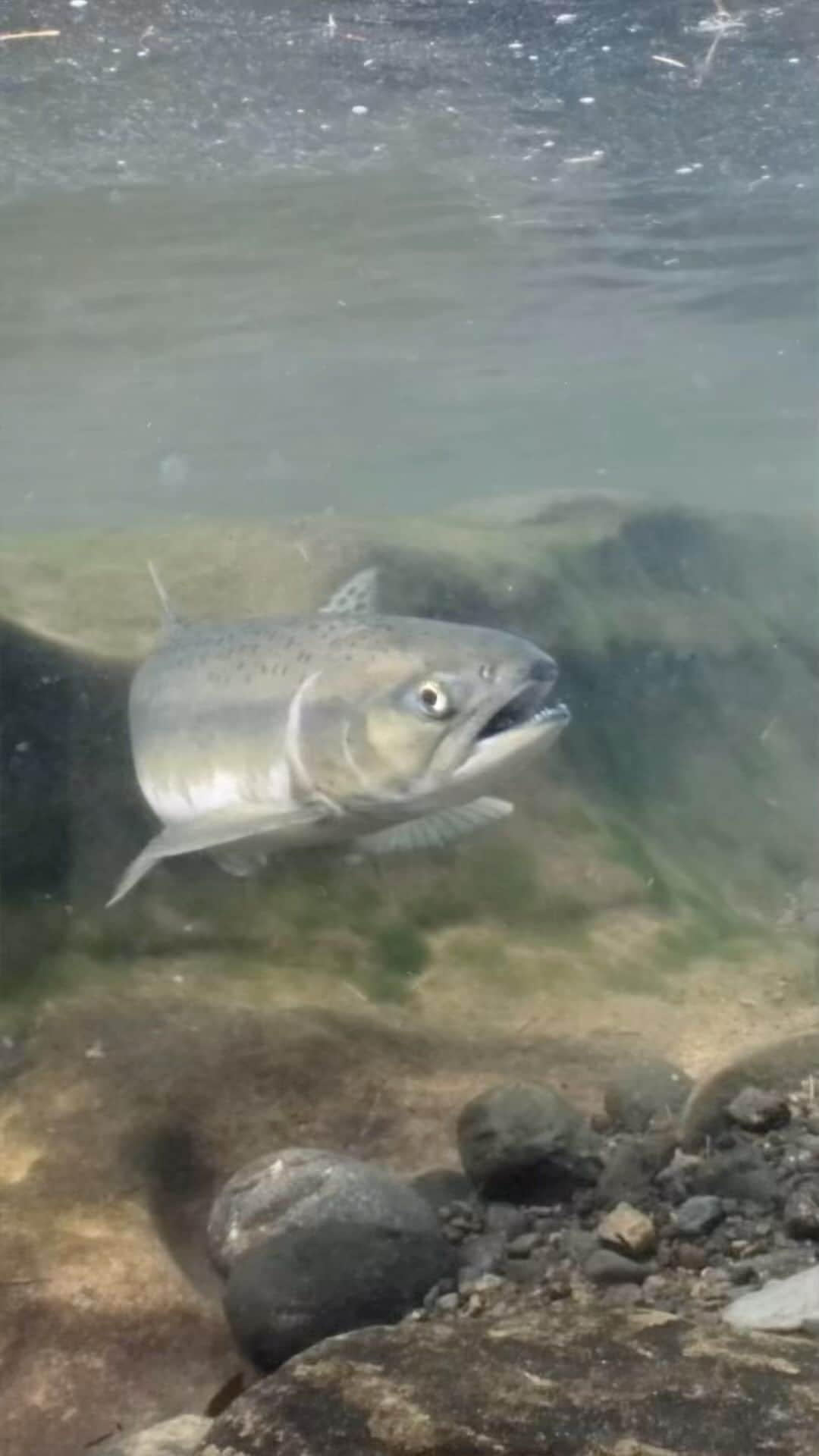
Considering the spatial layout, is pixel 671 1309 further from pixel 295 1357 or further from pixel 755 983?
pixel 755 983

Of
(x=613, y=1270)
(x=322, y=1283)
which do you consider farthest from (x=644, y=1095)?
(x=322, y=1283)

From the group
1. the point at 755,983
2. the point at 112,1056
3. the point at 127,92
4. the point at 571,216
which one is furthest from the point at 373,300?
the point at 112,1056

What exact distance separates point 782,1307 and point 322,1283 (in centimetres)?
173

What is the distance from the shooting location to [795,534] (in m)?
19.7

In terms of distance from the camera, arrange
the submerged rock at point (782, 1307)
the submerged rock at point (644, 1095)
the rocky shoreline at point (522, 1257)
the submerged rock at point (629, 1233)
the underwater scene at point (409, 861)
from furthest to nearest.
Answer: the submerged rock at point (644, 1095) → the submerged rock at point (629, 1233) → the underwater scene at point (409, 861) → the submerged rock at point (782, 1307) → the rocky shoreline at point (522, 1257)

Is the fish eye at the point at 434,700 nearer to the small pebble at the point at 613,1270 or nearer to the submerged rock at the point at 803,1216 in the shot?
the small pebble at the point at 613,1270

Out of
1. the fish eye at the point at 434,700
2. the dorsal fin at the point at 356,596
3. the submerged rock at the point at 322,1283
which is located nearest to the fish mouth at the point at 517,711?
the fish eye at the point at 434,700

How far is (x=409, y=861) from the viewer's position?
8.91 m

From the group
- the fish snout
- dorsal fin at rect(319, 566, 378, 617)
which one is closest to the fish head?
the fish snout

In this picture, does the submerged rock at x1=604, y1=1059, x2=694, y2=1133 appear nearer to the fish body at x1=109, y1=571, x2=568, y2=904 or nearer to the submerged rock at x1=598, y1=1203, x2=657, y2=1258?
the submerged rock at x1=598, y1=1203, x2=657, y2=1258

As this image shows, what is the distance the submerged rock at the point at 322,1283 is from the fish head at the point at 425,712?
175 cm

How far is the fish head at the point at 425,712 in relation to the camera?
4.42m

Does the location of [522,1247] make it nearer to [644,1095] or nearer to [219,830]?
[644,1095]

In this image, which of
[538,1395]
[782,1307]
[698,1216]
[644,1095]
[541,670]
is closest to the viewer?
[538,1395]
